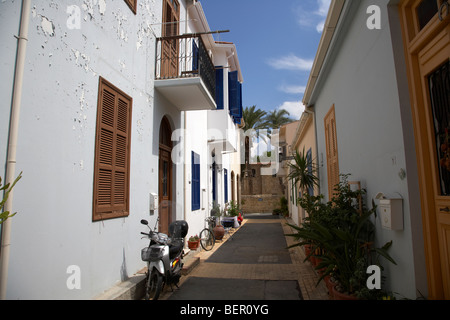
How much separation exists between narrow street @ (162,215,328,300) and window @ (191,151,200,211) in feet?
4.95

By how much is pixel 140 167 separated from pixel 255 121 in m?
20.0

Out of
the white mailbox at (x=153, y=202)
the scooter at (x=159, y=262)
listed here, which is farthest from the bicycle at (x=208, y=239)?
the scooter at (x=159, y=262)

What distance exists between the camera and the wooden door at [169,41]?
22.3 feet

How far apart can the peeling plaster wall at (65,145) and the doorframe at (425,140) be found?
3.71m

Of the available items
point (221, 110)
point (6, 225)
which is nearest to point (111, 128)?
point (6, 225)

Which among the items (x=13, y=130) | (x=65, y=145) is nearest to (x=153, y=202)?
(x=65, y=145)

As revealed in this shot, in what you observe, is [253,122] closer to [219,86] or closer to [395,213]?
[219,86]

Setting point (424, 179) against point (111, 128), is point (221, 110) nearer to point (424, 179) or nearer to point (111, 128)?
point (111, 128)

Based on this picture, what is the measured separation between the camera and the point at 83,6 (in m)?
3.97

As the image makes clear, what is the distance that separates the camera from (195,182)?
9.27 metres

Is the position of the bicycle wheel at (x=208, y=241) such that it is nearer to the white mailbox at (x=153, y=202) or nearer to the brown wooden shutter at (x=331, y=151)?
the white mailbox at (x=153, y=202)

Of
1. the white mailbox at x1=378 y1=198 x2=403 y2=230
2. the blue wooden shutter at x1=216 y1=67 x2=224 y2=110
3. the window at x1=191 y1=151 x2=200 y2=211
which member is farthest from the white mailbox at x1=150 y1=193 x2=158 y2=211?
the blue wooden shutter at x1=216 y1=67 x2=224 y2=110

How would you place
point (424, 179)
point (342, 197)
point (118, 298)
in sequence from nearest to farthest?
point (424, 179) → point (118, 298) → point (342, 197)

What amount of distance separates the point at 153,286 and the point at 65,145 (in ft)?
8.21
